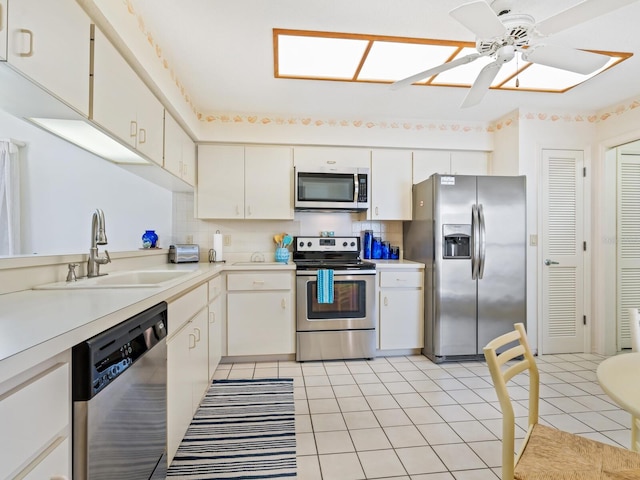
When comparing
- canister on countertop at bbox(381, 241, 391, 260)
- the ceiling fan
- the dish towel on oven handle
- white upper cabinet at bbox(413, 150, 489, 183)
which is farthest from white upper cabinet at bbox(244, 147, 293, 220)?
the ceiling fan

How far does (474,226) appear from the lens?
2.98 m

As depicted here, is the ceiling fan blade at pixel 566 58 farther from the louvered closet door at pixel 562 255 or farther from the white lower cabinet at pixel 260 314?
the white lower cabinet at pixel 260 314

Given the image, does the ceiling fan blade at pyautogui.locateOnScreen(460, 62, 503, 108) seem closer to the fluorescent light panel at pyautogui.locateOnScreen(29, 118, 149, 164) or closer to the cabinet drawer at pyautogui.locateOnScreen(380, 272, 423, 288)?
the cabinet drawer at pyautogui.locateOnScreen(380, 272, 423, 288)

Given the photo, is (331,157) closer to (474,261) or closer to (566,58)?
(474,261)

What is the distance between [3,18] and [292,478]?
2.04 m

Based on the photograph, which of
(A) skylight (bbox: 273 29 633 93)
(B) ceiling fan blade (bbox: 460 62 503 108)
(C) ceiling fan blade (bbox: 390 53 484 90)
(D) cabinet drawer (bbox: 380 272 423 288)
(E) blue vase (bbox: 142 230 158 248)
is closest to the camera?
(C) ceiling fan blade (bbox: 390 53 484 90)

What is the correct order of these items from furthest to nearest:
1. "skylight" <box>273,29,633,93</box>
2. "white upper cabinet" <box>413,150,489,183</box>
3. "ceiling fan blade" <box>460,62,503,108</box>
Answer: "white upper cabinet" <box>413,150,489,183</box> < "skylight" <box>273,29,633,93</box> < "ceiling fan blade" <box>460,62,503,108</box>

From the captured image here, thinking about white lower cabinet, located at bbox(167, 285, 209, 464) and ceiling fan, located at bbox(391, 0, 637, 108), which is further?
white lower cabinet, located at bbox(167, 285, 209, 464)

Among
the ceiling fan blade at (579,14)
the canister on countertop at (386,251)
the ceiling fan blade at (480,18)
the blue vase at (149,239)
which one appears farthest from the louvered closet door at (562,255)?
the blue vase at (149,239)

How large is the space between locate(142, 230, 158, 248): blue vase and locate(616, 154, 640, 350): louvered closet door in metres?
4.52

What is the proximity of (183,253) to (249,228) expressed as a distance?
761mm

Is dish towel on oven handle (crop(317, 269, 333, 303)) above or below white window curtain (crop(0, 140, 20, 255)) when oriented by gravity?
below

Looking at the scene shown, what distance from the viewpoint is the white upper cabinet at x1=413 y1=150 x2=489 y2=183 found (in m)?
3.51

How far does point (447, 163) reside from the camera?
3537mm
